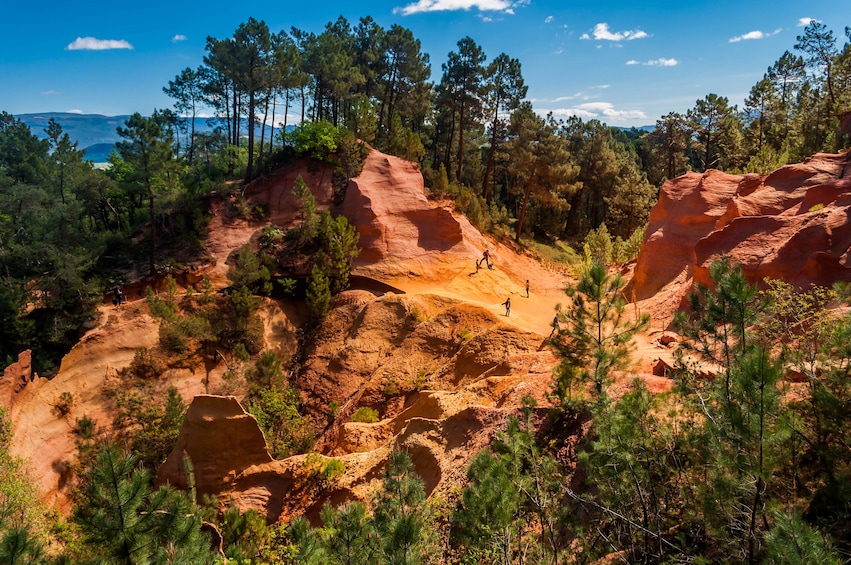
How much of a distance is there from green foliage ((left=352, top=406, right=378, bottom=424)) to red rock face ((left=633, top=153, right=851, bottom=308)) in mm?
12907

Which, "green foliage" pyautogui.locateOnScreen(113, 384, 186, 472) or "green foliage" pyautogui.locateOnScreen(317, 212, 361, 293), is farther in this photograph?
"green foliage" pyautogui.locateOnScreen(317, 212, 361, 293)

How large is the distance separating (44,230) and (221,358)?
50.8 ft

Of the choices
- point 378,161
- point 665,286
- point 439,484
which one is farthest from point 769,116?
point 439,484

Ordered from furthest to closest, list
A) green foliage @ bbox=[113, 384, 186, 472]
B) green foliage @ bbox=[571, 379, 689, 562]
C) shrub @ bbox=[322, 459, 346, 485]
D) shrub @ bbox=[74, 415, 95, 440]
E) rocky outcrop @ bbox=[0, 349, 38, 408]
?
shrub @ bbox=[74, 415, 95, 440] → green foliage @ bbox=[113, 384, 186, 472] → rocky outcrop @ bbox=[0, 349, 38, 408] → shrub @ bbox=[322, 459, 346, 485] → green foliage @ bbox=[571, 379, 689, 562]

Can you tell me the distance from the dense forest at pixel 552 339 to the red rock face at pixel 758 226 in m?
3.23

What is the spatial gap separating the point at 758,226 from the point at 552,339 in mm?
11720

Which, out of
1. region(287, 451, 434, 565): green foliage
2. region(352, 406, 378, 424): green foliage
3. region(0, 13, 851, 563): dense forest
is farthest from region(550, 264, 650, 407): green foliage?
region(352, 406, 378, 424): green foliage

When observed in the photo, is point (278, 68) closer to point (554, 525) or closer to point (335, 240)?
point (335, 240)

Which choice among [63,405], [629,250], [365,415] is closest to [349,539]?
[365,415]

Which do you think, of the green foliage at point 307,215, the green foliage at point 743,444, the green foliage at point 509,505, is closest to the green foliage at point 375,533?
the green foliage at point 509,505

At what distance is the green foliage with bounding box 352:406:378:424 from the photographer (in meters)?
17.5

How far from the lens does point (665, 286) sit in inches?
894

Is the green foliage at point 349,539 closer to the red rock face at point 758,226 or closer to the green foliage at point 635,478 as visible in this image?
the green foliage at point 635,478

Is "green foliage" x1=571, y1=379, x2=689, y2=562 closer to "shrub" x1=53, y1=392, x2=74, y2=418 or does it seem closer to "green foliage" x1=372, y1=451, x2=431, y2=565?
"green foliage" x1=372, y1=451, x2=431, y2=565
